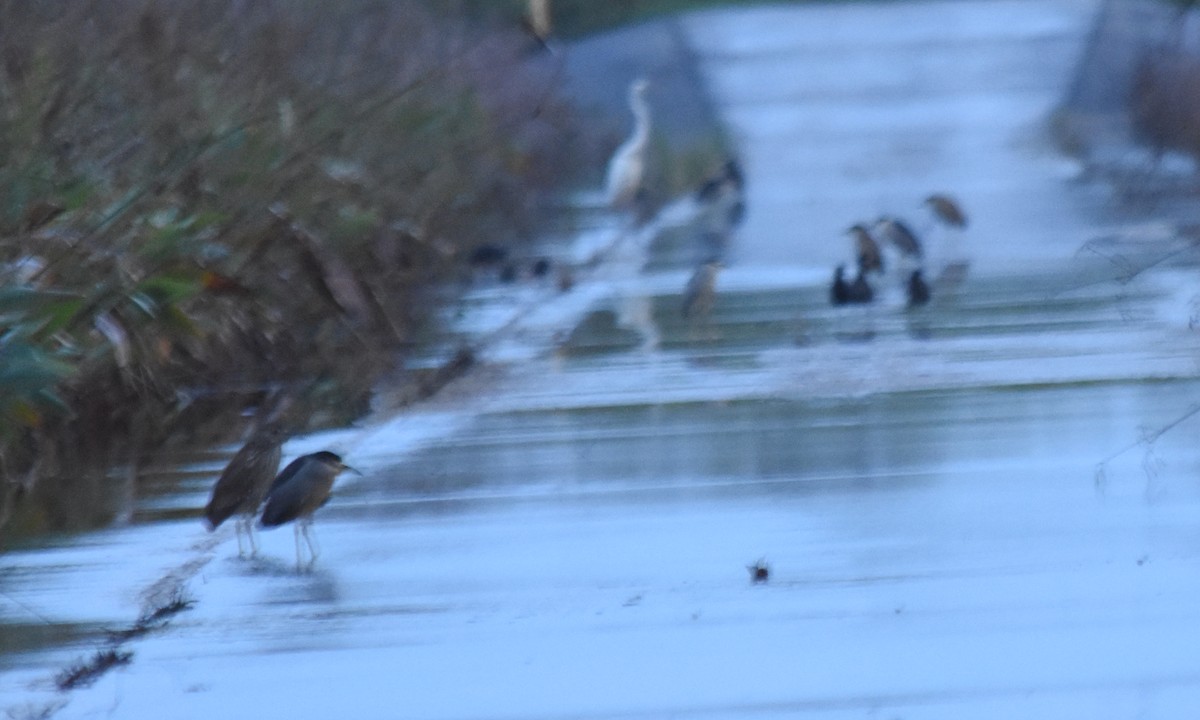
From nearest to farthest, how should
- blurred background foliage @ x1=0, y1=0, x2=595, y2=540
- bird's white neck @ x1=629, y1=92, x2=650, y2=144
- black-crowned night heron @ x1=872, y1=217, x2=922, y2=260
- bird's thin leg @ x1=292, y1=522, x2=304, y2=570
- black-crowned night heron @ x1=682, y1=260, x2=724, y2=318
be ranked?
1. bird's thin leg @ x1=292, y1=522, x2=304, y2=570
2. blurred background foliage @ x1=0, y1=0, x2=595, y2=540
3. black-crowned night heron @ x1=682, y1=260, x2=724, y2=318
4. black-crowned night heron @ x1=872, y1=217, x2=922, y2=260
5. bird's white neck @ x1=629, y1=92, x2=650, y2=144

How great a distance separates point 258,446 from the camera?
21.4 ft

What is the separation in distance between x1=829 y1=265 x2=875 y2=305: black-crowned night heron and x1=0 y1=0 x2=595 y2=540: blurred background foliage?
243cm

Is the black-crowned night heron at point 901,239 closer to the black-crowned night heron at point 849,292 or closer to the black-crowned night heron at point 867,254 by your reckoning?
the black-crowned night heron at point 867,254

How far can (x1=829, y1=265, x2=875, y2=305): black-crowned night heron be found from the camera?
11.8 metres

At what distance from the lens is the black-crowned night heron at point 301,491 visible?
6215 millimetres

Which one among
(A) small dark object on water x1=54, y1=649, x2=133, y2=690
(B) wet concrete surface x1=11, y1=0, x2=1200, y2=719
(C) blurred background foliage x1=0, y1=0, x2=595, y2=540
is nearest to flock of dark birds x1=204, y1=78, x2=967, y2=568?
(B) wet concrete surface x1=11, y1=0, x2=1200, y2=719

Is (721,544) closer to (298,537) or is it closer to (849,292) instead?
(298,537)

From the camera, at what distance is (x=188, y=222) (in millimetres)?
8109

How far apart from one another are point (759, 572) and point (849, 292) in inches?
239

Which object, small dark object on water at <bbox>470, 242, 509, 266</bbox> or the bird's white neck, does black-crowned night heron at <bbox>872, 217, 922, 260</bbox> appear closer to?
small dark object on water at <bbox>470, 242, 509, 266</bbox>

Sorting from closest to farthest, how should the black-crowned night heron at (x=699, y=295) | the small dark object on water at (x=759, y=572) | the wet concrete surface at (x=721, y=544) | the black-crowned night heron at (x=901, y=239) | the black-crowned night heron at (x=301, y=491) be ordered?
the wet concrete surface at (x=721, y=544) < the small dark object on water at (x=759, y=572) < the black-crowned night heron at (x=301, y=491) < the black-crowned night heron at (x=699, y=295) < the black-crowned night heron at (x=901, y=239)

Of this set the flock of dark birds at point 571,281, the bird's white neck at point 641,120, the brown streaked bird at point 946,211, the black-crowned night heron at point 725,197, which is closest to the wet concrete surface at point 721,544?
the flock of dark birds at point 571,281

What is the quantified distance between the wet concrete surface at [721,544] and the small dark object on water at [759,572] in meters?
0.02

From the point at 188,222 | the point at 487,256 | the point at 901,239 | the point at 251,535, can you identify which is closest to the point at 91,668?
the point at 251,535
